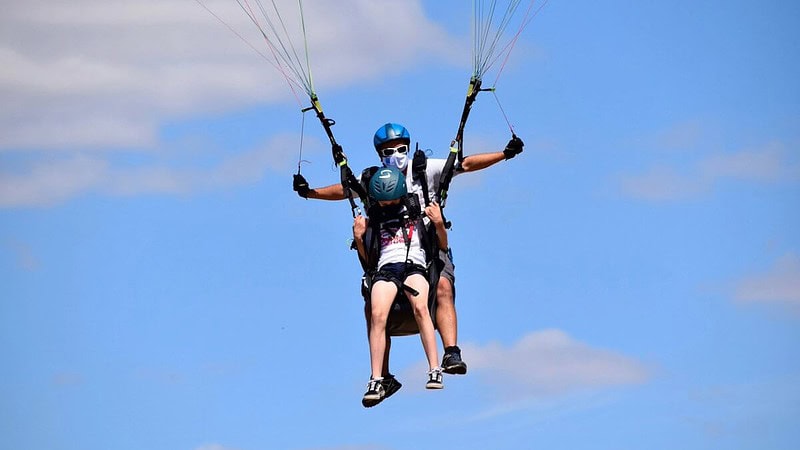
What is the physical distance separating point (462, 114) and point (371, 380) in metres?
2.98

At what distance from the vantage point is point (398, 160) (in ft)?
58.3

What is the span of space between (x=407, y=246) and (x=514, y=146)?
5.08 feet

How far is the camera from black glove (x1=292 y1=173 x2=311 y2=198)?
17.8m

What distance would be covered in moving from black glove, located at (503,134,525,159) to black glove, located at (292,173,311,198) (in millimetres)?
2202

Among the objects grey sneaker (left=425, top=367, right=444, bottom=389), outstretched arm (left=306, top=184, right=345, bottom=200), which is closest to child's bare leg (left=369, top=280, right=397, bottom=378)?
grey sneaker (left=425, top=367, right=444, bottom=389)

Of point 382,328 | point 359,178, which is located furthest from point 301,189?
point 382,328

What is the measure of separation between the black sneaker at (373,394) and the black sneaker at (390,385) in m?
0.07

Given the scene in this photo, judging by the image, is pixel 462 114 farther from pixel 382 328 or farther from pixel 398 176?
pixel 382 328

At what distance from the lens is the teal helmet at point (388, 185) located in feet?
56.6

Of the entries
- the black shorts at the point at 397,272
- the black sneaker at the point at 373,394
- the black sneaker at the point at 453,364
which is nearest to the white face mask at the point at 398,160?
the black shorts at the point at 397,272

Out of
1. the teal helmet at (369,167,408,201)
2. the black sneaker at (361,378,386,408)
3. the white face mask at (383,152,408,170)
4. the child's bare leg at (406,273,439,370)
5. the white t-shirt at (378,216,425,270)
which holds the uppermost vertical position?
the white face mask at (383,152,408,170)

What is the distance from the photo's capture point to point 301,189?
17.9 meters

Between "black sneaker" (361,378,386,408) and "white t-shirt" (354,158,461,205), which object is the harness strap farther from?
"black sneaker" (361,378,386,408)

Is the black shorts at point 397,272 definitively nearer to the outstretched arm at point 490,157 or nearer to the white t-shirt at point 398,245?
the white t-shirt at point 398,245
